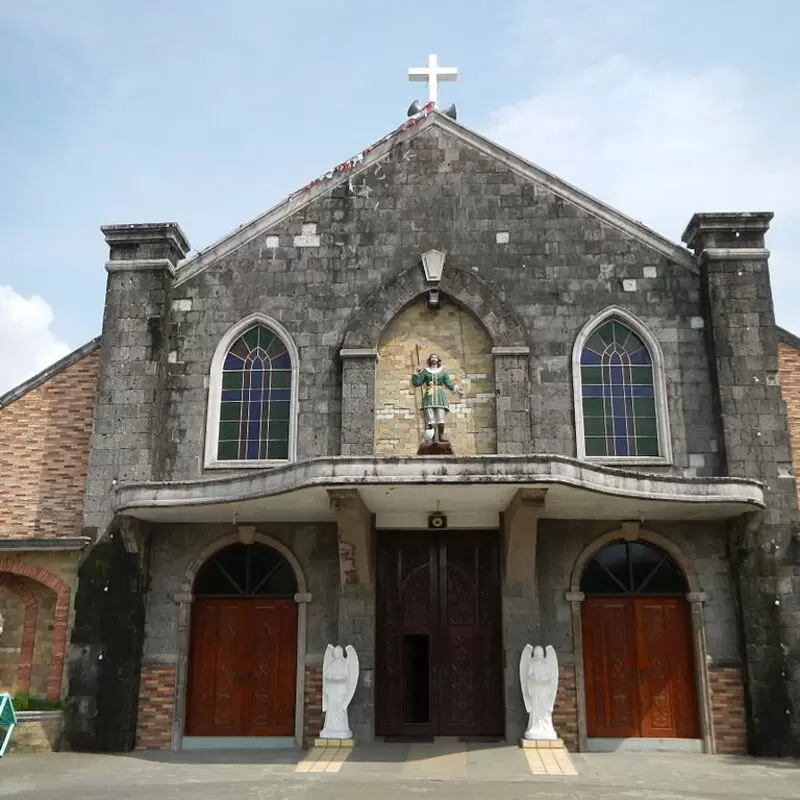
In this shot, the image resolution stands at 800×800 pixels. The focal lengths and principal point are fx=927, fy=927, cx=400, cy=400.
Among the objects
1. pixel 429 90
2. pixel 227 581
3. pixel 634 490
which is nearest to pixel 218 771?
pixel 227 581

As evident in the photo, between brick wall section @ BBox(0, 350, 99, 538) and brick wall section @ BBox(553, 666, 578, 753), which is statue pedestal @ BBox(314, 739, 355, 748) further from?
brick wall section @ BBox(0, 350, 99, 538)

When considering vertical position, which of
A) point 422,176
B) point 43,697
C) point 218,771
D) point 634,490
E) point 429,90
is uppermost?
point 429,90

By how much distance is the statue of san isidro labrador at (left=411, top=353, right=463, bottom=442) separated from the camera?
14.1 metres

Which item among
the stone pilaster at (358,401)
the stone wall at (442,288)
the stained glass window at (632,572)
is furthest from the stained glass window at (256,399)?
the stained glass window at (632,572)

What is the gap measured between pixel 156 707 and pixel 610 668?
6.79 m

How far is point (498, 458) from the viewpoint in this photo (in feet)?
39.1

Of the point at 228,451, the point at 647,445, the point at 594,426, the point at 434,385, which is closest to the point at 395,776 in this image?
the point at 434,385

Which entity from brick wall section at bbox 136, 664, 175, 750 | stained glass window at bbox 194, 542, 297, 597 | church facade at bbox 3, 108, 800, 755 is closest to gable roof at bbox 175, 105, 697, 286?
church facade at bbox 3, 108, 800, 755

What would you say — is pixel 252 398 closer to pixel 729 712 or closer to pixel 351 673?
pixel 351 673

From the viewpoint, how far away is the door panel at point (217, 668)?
1401cm

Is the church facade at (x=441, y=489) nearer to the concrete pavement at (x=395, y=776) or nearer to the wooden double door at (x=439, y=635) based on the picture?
the wooden double door at (x=439, y=635)

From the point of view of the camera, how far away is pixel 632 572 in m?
14.3

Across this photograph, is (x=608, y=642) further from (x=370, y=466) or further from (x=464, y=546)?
(x=370, y=466)

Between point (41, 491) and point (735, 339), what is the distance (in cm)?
1124
